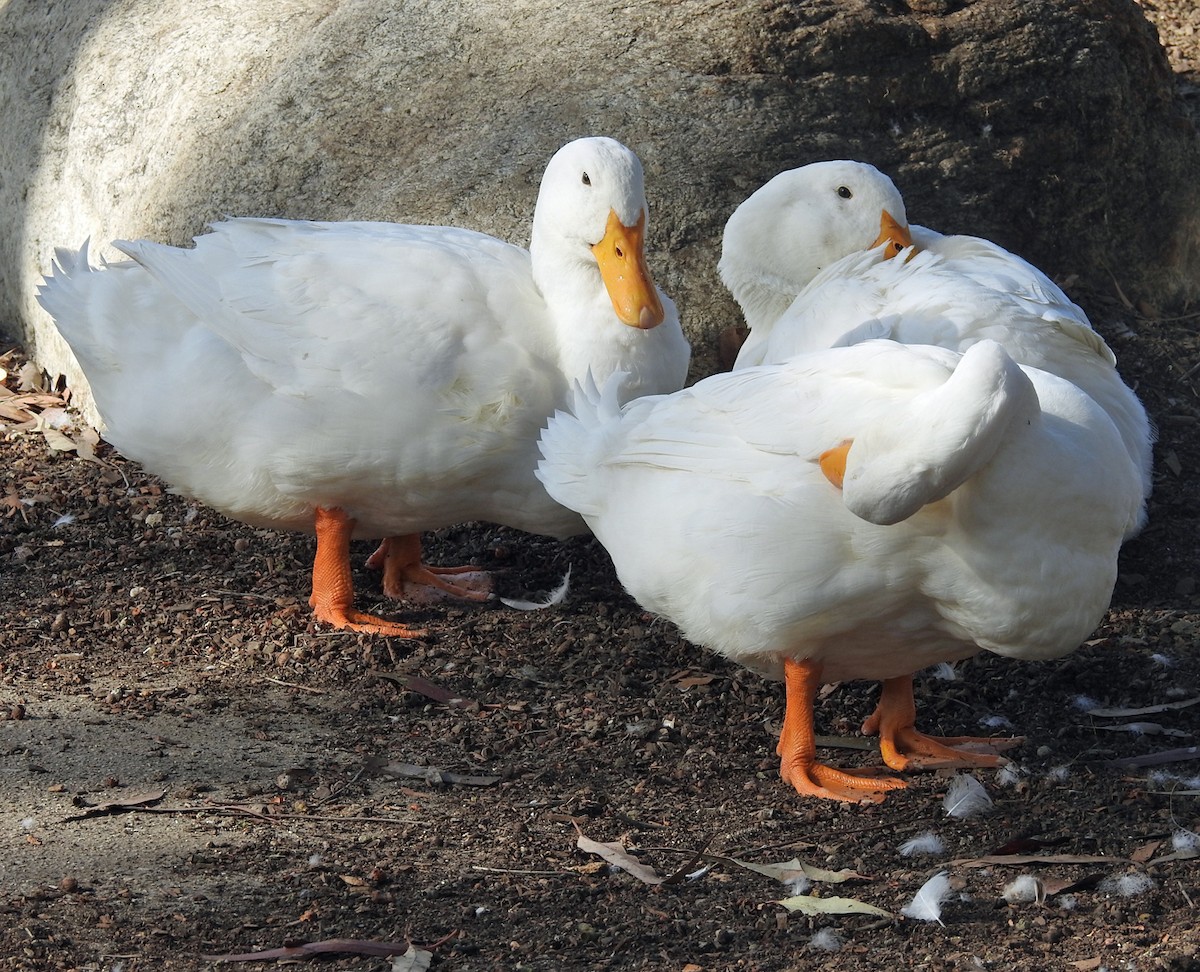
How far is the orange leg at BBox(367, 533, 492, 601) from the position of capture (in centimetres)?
537

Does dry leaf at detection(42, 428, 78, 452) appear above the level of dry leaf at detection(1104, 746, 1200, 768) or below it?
above

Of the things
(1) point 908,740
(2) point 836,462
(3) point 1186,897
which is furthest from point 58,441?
(3) point 1186,897

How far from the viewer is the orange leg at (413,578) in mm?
5371

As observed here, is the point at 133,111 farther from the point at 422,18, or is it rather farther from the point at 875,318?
the point at 875,318

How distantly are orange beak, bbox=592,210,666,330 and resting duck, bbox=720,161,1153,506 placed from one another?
57cm

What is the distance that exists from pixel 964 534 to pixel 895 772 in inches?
38.8

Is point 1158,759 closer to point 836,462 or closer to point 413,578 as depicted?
point 836,462

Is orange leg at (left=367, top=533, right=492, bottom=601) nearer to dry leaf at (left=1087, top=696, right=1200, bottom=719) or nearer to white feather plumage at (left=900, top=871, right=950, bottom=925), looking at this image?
dry leaf at (left=1087, top=696, right=1200, bottom=719)

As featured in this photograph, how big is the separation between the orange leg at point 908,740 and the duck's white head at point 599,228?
1384 millimetres

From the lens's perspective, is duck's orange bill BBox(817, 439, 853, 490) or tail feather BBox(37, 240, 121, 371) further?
tail feather BBox(37, 240, 121, 371)

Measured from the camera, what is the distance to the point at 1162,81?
23.8 ft

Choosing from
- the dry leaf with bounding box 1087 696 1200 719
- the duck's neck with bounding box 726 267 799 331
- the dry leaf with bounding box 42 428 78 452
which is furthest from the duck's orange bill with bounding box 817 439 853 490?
the dry leaf with bounding box 42 428 78 452

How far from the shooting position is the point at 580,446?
168 inches

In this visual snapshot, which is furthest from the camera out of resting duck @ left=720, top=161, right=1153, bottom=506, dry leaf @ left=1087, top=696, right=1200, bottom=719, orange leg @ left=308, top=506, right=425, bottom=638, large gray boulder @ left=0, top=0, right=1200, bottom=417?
large gray boulder @ left=0, top=0, right=1200, bottom=417
